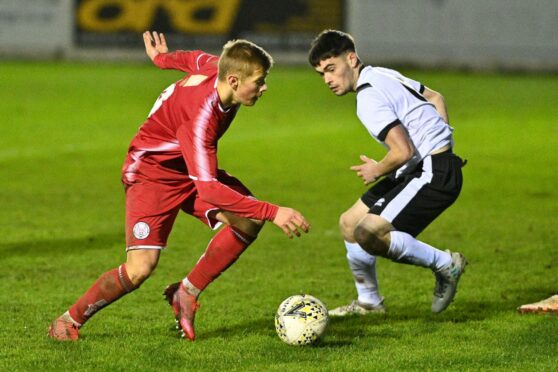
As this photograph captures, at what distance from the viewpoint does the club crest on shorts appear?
6.63 m

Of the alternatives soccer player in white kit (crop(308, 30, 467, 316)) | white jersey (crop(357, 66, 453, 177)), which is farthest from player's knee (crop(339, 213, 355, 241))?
white jersey (crop(357, 66, 453, 177))

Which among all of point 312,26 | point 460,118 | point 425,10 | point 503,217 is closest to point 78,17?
point 312,26

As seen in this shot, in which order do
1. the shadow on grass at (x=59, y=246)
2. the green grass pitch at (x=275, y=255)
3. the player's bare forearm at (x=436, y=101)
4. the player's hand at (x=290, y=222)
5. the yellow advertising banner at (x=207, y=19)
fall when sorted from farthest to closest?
the yellow advertising banner at (x=207, y=19), the shadow on grass at (x=59, y=246), the player's bare forearm at (x=436, y=101), the green grass pitch at (x=275, y=255), the player's hand at (x=290, y=222)

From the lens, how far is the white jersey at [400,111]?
22.3 ft

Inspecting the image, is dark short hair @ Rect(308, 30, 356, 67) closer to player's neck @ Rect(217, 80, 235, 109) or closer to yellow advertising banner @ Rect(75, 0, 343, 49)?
player's neck @ Rect(217, 80, 235, 109)

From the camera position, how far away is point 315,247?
10.1 meters

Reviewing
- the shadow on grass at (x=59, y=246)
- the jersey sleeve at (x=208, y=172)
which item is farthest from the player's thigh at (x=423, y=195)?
the shadow on grass at (x=59, y=246)

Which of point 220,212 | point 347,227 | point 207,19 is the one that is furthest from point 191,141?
point 207,19

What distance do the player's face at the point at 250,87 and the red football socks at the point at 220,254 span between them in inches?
37.4

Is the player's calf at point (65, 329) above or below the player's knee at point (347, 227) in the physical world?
below

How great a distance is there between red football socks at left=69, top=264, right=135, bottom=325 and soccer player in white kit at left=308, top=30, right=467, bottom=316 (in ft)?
4.85

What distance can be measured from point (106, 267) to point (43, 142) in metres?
8.82

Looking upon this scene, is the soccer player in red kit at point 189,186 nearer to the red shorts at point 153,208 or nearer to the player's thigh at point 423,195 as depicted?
the red shorts at point 153,208

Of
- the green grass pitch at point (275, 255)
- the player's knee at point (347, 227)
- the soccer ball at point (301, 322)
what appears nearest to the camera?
the green grass pitch at point (275, 255)
